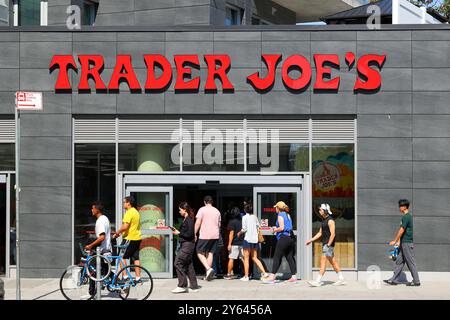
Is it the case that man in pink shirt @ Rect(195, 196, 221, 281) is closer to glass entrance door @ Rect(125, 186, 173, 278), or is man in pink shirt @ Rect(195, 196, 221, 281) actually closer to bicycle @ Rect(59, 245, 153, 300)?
glass entrance door @ Rect(125, 186, 173, 278)

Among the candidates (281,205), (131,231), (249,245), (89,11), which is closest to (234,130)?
(281,205)

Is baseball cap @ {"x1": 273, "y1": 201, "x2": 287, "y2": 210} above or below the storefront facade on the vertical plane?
below

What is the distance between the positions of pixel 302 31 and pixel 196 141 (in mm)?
3378

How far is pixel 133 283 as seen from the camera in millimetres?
11750

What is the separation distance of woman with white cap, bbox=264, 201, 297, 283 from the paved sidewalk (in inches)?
11.5

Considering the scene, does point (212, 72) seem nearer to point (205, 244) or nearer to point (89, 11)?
point (205, 244)

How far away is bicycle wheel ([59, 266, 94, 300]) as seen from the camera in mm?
12016

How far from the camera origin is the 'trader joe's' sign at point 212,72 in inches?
612

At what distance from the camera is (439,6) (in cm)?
4338

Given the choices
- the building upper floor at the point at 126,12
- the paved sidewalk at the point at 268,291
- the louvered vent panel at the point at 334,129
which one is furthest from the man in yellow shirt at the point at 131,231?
the building upper floor at the point at 126,12

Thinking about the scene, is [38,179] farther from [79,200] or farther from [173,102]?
[173,102]

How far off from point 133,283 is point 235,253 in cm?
402

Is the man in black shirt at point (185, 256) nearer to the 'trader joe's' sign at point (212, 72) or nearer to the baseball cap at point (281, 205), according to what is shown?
the baseball cap at point (281, 205)

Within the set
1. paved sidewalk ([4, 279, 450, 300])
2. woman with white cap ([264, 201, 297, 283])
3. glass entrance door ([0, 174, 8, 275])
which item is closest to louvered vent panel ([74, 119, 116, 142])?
glass entrance door ([0, 174, 8, 275])
